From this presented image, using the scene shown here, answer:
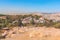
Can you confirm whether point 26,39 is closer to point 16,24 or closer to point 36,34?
point 36,34

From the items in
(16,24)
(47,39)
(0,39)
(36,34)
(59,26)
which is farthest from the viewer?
(16,24)

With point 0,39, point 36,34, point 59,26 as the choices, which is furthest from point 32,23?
point 0,39

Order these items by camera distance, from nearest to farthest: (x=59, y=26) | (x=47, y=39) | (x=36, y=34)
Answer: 1. (x=47, y=39)
2. (x=36, y=34)
3. (x=59, y=26)

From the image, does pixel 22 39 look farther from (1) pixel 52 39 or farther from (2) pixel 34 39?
(1) pixel 52 39

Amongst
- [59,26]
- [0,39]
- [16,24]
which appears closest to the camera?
[0,39]

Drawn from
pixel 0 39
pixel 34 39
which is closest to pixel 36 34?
pixel 34 39

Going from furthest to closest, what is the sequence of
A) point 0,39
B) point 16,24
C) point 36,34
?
point 16,24
point 36,34
point 0,39

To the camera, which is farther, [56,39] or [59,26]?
[59,26]

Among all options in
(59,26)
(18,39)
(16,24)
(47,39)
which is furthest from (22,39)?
(16,24)

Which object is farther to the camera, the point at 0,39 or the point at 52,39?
the point at 0,39
